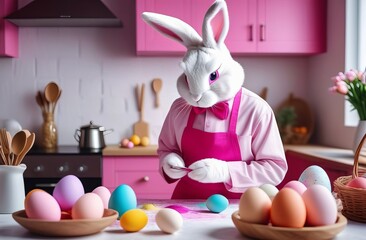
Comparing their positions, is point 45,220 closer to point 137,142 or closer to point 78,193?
point 78,193

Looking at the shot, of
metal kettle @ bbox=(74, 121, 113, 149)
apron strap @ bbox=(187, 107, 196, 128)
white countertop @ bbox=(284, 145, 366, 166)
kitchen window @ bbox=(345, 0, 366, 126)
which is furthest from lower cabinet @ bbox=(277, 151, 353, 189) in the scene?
metal kettle @ bbox=(74, 121, 113, 149)

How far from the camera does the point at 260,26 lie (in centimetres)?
342

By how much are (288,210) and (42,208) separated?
55 cm

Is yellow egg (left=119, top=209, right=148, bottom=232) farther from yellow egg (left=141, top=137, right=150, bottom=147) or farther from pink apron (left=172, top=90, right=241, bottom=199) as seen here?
yellow egg (left=141, top=137, right=150, bottom=147)

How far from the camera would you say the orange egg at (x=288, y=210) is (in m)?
1.09

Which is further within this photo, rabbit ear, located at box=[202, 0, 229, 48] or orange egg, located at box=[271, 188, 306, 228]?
rabbit ear, located at box=[202, 0, 229, 48]

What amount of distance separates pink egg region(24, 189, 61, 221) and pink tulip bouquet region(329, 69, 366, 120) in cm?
194

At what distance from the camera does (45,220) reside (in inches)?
45.5

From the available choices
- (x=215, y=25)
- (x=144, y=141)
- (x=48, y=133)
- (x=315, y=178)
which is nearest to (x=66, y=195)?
(x=315, y=178)

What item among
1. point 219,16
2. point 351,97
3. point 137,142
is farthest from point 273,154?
point 137,142

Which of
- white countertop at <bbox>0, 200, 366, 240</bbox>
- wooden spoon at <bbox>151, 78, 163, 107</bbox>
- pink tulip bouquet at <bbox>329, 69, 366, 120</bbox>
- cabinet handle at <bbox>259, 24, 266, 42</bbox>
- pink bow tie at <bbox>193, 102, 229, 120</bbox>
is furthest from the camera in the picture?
wooden spoon at <bbox>151, 78, 163, 107</bbox>

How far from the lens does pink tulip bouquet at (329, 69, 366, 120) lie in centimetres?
272

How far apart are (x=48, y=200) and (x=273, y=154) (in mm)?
932

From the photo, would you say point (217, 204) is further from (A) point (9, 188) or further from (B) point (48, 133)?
(B) point (48, 133)
